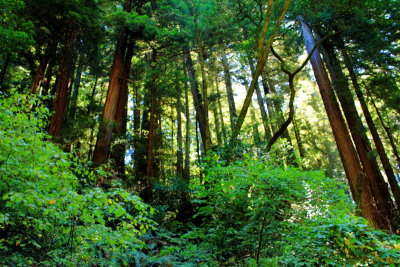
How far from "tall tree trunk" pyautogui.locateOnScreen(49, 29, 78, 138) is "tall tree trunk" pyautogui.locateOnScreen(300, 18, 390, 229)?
9674 mm

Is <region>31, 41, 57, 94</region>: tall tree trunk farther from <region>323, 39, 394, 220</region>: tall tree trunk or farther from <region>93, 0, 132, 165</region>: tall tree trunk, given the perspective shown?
<region>323, 39, 394, 220</region>: tall tree trunk

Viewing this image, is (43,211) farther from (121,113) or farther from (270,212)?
(121,113)

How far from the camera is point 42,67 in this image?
33.3 feet

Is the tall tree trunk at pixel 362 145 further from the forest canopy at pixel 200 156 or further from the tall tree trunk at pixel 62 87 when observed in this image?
the tall tree trunk at pixel 62 87

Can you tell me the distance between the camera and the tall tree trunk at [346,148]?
7828mm

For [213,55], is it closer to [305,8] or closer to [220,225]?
[305,8]

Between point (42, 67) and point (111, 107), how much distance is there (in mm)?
3445

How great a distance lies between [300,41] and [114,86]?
353 inches

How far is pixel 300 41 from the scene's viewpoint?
1229 cm

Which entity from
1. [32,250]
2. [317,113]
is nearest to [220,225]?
[32,250]

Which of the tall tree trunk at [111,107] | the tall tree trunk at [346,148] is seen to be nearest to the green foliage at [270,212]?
the tall tree trunk at [346,148]

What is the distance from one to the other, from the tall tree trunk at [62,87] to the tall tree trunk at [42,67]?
2.58 feet

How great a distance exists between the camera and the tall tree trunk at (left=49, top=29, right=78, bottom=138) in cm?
862

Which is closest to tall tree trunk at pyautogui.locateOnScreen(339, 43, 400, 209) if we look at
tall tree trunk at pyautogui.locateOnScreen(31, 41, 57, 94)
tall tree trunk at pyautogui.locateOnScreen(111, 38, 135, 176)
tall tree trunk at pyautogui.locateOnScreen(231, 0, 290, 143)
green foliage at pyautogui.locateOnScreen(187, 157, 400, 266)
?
tall tree trunk at pyautogui.locateOnScreen(231, 0, 290, 143)
